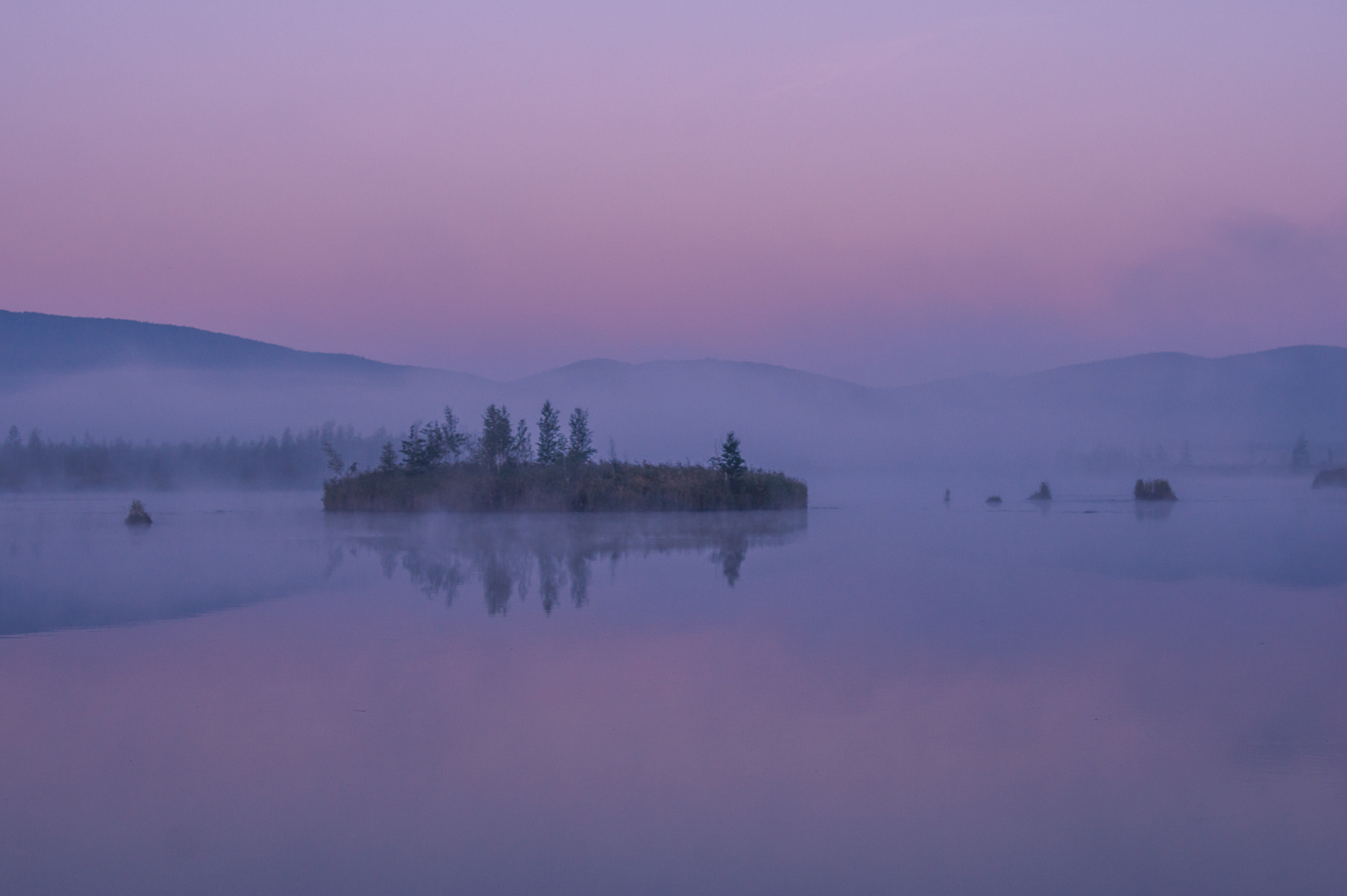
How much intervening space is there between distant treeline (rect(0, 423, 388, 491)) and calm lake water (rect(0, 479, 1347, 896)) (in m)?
45.7

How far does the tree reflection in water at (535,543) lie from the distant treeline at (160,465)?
101 ft

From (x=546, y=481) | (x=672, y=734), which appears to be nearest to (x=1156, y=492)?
(x=546, y=481)

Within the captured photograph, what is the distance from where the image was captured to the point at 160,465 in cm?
6022

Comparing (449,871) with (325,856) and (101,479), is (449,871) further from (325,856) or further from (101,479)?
(101,479)

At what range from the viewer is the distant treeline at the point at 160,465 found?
182ft

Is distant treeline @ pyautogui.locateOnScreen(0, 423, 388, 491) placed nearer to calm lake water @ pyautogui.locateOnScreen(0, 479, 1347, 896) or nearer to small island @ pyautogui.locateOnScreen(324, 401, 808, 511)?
small island @ pyautogui.locateOnScreen(324, 401, 808, 511)

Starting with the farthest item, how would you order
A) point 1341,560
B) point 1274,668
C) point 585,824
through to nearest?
point 1341,560
point 1274,668
point 585,824

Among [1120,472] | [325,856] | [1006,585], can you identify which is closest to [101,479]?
[1006,585]

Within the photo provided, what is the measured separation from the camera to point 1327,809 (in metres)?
5.00

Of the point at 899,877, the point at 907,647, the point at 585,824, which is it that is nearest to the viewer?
the point at 899,877

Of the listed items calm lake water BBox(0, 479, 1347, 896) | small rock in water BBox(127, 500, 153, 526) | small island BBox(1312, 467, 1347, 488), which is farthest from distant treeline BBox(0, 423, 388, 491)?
small island BBox(1312, 467, 1347, 488)

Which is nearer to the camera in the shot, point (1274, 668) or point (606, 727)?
point (606, 727)

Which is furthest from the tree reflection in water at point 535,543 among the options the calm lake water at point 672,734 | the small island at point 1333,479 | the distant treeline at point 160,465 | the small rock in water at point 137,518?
the small island at point 1333,479

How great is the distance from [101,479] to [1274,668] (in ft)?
200
